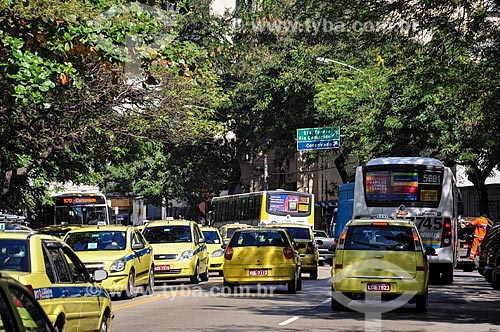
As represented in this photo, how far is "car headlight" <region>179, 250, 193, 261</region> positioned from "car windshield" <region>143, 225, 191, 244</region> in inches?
31.6

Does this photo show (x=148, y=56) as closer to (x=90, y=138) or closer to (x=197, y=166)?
(x=90, y=138)

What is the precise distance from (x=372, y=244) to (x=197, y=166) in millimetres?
46637

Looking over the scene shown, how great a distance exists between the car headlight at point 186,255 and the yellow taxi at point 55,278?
49.7 ft

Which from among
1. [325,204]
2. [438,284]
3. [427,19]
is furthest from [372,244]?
[325,204]

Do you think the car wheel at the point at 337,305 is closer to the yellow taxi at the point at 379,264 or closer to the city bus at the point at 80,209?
the yellow taxi at the point at 379,264

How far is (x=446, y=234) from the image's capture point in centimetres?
2864

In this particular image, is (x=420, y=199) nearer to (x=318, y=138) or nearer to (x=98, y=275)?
(x=98, y=275)

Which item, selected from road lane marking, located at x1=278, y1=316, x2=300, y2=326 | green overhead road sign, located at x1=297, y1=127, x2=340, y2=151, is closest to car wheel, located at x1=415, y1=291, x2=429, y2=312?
road lane marking, located at x1=278, y1=316, x2=300, y2=326

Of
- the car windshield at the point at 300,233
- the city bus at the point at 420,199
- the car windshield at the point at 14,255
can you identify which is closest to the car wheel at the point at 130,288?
the city bus at the point at 420,199

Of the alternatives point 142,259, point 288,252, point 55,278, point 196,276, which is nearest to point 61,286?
point 55,278

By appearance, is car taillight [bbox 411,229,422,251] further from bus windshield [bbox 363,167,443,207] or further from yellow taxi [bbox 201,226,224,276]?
yellow taxi [bbox 201,226,224,276]

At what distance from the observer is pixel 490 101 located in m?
24.1

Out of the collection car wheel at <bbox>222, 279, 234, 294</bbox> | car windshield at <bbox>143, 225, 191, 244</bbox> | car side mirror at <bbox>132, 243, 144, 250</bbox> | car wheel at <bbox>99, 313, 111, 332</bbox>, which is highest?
car windshield at <bbox>143, 225, 191, 244</bbox>

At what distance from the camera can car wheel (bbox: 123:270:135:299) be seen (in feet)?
72.5
